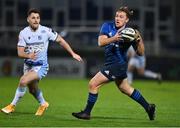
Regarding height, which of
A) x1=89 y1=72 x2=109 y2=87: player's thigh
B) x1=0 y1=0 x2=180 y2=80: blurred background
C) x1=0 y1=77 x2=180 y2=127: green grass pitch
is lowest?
x1=0 y1=0 x2=180 y2=80: blurred background

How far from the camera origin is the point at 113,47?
13.0 meters

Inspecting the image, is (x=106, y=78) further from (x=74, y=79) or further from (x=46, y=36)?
(x=74, y=79)

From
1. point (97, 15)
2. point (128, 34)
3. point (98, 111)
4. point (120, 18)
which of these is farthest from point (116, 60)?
point (97, 15)

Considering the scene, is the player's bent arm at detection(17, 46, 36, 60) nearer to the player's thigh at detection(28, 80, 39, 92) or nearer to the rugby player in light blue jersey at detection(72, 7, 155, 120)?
the player's thigh at detection(28, 80, 39, 92)

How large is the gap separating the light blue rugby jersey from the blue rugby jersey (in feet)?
4.38

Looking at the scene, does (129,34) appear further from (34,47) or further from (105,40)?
(34,47)

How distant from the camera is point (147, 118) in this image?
1356 cm

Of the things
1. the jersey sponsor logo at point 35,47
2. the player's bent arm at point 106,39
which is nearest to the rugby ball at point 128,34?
the player's bent arm at point 106,39

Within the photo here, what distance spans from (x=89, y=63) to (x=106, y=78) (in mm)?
18896

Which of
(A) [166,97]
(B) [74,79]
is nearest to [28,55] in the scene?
(A) [166,97]

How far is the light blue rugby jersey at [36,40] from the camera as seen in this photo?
44.7ft

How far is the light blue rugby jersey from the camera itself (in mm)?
13633

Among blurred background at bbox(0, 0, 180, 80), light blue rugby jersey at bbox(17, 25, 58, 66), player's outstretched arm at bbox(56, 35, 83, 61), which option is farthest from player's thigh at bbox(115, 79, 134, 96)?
blurred background at bbox(0, 0, 180, 80)

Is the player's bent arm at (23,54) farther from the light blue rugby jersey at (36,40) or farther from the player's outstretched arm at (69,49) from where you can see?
the player's outstretched arm at (69,49)
